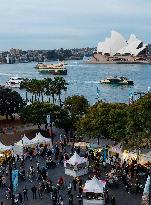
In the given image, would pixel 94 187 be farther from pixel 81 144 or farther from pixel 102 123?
pixel 81 144

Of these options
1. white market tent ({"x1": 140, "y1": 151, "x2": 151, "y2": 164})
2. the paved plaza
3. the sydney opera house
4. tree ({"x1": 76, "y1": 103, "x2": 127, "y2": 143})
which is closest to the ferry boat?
the sydney opera house

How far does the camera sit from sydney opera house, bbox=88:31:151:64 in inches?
6216

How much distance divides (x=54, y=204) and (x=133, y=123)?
633cm

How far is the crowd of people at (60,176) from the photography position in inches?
755

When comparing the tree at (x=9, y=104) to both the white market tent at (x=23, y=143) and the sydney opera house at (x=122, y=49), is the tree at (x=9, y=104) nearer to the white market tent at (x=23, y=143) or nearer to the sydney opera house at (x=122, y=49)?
the white market tent at (x=23, y=143)

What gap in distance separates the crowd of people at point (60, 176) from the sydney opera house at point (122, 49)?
130 meters

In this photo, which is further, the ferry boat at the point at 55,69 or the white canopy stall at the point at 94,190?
the ferry boat at the point at 55,69

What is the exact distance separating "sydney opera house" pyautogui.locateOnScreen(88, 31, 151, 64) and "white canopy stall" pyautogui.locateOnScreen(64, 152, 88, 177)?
132822mm

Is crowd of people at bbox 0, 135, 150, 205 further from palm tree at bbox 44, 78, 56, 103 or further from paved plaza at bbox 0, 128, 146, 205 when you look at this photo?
palm tree at bbox 44, 78, 56, 103

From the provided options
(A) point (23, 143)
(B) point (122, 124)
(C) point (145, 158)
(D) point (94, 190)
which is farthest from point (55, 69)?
(D) point (94, 190)

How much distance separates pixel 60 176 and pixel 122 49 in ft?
469

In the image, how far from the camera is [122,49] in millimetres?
162625

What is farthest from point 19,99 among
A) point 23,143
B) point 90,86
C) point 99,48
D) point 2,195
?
point 99,48

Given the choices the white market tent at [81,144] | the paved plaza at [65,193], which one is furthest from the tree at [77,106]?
the paved plaza at [65,193]
